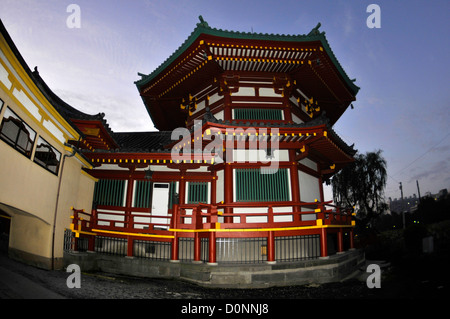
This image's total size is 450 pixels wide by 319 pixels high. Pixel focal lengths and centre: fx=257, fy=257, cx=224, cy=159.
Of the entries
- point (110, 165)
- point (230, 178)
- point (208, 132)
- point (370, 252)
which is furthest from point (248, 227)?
point (370, 252)

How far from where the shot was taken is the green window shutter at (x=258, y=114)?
12125 millimetres

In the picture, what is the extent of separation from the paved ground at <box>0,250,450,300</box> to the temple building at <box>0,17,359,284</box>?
92cm

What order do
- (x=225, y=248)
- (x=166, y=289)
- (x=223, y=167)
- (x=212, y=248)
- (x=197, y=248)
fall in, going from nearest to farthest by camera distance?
(x=166, y=289), (x=212, y=248), (x=197, y=248), (x=225, y=248), (x=223, y=167)

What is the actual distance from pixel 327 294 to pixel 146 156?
8619mm

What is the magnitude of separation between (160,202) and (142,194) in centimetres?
94

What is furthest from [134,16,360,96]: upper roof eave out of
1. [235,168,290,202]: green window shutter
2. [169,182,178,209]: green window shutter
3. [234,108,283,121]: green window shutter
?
[169,182,178,209]: green window shutter

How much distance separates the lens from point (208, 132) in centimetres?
977

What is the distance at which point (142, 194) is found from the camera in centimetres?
1216

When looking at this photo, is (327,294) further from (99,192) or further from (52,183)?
(99,192)

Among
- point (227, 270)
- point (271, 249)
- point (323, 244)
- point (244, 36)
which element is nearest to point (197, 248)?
point (227, 270)

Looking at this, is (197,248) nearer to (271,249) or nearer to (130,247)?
(271,249)

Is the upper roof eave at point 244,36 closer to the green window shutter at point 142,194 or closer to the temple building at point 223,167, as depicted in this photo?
the temple building at point 223,167
